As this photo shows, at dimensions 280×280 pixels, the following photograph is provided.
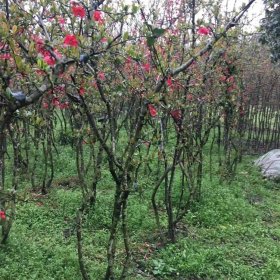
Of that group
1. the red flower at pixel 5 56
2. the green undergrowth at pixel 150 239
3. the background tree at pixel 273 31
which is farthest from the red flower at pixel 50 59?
the background tree at pixel 273 31

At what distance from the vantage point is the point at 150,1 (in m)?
9.66

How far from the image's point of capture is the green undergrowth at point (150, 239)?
4.50 meters

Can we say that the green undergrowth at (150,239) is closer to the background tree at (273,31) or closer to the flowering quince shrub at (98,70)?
the flowering quince shrub at (98,70)

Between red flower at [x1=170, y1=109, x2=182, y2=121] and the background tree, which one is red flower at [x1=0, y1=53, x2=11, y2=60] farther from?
the background tree

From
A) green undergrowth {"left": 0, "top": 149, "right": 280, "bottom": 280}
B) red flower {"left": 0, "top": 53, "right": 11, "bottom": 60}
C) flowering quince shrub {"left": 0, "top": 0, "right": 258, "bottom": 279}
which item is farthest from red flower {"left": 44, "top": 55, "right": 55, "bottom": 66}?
green undergrowth {"left": 0, "top": 149, "right": 280, "bottom": 280}

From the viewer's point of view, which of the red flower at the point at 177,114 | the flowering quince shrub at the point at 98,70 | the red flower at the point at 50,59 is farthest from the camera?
the red flower at the point at 177,114

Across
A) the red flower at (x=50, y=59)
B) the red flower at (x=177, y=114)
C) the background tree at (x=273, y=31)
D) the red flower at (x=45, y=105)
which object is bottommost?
the red flower at (x=45, y=105)

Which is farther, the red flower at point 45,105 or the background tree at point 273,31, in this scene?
the background tree at point 273,31

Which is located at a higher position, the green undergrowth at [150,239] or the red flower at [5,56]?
the red flower at [5,56]

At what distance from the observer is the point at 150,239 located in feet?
17.6

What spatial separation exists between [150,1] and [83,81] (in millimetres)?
7008

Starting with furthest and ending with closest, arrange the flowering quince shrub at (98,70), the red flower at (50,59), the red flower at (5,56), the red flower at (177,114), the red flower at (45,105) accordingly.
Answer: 1. the red flower at (45,105)
2. the red flower at (177,114)
3. the red flower at (5,56)
4. the red flower at (50,59)
5. the flowering quince shrub at (98,70)

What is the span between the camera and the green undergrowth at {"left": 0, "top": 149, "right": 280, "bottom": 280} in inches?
177

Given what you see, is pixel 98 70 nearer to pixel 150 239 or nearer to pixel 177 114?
pixel 177 114
